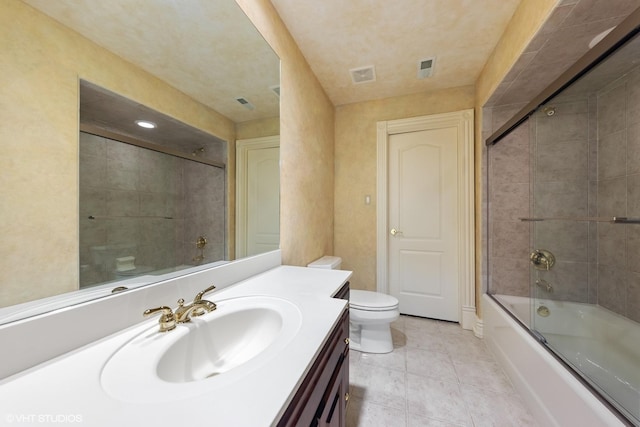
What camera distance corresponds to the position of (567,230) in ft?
5.79

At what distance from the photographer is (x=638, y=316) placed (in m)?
1.50

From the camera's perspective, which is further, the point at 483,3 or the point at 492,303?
the point at 492,303

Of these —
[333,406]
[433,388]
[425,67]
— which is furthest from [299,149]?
[433,388]

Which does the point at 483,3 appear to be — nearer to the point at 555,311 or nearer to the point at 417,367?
the point at 555,311

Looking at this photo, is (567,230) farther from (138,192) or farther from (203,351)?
(138,192)

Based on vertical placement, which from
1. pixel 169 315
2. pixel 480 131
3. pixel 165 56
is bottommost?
pixel 169 315

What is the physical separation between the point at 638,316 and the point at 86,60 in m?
3.00

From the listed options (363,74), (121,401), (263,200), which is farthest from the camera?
(363,74)

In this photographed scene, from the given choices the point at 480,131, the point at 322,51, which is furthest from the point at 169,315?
the point at 480,131

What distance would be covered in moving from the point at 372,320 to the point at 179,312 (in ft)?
4.57

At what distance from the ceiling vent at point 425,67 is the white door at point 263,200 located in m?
1.48

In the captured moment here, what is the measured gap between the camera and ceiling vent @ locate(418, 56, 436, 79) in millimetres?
1914

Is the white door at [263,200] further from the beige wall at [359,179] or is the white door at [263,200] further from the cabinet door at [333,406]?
the beige wall at [359,179]

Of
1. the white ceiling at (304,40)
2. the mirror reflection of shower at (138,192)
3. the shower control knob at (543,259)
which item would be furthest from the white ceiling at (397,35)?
the shower control knob at (543,259)
